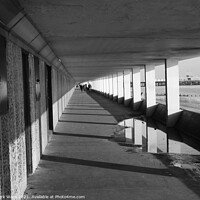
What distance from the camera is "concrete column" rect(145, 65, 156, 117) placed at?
21.9 meters

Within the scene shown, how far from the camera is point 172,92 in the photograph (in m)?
17.2

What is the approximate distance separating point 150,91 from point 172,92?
5.16m

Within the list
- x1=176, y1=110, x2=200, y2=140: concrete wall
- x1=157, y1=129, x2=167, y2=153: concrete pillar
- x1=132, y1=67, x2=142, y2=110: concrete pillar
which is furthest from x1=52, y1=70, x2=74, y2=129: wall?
x1=132, y1=67, x2=142, y2=110: concrete pillar

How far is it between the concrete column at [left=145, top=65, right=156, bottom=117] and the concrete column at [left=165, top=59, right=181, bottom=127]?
15.5 ft

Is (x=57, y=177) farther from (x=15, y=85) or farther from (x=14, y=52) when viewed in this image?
(x=14, y=52)

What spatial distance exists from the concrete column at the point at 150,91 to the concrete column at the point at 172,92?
4.73 m

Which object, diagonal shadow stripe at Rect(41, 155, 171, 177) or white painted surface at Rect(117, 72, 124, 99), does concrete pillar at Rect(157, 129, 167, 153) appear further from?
white painted surface at Rect(117, 72, 124, 99)

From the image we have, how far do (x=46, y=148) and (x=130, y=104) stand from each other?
1997 cm

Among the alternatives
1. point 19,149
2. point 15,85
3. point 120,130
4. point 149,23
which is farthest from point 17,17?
point 120,130

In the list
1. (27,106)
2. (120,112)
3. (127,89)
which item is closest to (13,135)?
(27,106)

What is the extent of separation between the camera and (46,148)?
1007cm

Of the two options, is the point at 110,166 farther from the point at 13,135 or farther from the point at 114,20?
the point at 114,20

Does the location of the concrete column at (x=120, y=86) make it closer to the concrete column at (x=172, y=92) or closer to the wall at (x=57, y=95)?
the wall at (x=57, y=95)

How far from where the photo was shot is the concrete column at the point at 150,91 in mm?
21859
